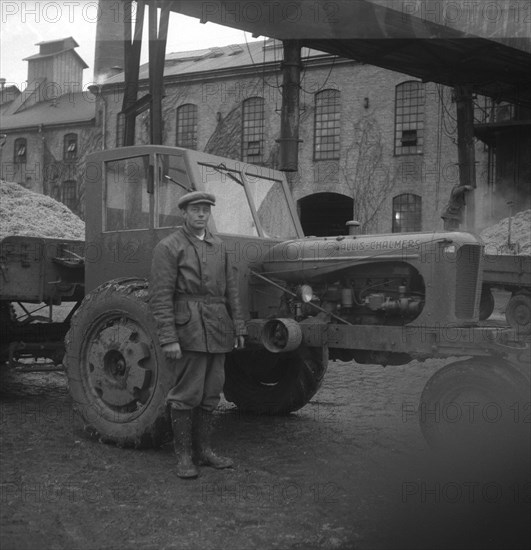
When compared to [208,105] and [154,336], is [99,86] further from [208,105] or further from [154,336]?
[154,336]

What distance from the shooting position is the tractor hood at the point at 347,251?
17.4 ft

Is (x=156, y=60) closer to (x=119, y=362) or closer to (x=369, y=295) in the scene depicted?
(x=119, y=362)

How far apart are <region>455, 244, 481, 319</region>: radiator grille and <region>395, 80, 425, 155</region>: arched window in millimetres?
20021

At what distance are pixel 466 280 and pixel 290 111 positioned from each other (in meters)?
9.10

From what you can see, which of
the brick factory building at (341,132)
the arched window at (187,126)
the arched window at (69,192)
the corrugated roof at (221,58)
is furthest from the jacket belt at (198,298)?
the arched window at (69,192)

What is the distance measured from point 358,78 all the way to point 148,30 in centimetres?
1429

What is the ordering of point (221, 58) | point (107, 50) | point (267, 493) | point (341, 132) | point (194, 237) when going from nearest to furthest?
point (267, 493) < point (194, 237) < point (341, 132) < point (221, 58) < point (107, 50)

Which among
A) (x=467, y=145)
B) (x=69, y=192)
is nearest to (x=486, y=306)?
(x=467, y=145)

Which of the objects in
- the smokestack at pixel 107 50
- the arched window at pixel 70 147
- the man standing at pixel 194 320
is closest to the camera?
the man standing at pixel 194 320

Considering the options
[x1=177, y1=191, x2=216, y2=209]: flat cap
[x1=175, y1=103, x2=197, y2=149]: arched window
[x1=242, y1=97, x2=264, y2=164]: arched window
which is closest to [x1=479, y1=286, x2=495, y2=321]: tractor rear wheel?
[x1=177, y1=191, x2=216, y2=209]: flat cap

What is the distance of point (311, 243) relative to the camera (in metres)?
5.99

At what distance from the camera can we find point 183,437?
511cm

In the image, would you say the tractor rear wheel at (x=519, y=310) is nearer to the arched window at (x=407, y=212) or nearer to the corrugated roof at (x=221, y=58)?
the arched window at (x=407, y=212)

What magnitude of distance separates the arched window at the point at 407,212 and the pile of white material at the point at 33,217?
17.2 metres
